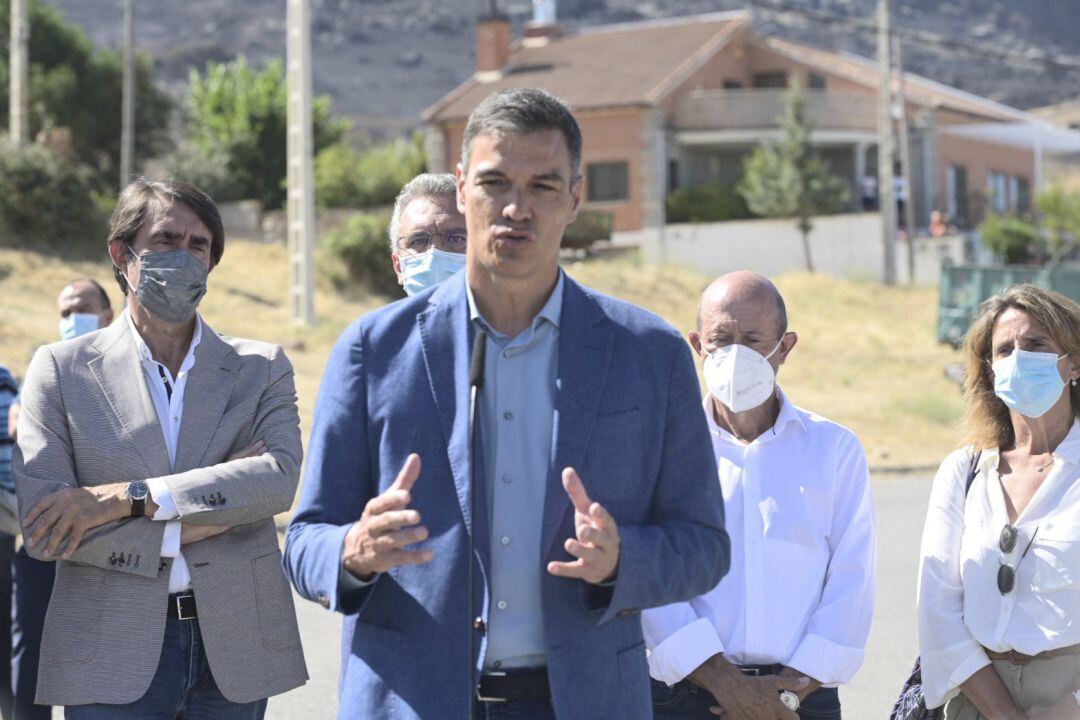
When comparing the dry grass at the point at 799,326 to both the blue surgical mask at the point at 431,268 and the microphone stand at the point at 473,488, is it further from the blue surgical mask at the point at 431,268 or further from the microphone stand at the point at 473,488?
the microphone stand at the point at 473,488

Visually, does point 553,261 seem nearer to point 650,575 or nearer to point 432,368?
point 432,368

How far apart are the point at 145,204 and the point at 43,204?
104 feet

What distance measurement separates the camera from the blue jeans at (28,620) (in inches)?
259

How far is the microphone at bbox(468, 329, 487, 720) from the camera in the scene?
10.7 feet

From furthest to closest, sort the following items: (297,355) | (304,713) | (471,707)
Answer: (297,355) → (304,713) → (471,707)

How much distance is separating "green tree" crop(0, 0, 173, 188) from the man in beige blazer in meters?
44.9

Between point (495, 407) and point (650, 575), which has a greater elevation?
point (495, 407)

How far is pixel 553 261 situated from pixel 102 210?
35.3 meters

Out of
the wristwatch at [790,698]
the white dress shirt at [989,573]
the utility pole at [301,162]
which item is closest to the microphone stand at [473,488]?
the wristwatch at [790,698]

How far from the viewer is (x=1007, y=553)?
4867 millimetres

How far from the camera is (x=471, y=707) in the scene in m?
3.25

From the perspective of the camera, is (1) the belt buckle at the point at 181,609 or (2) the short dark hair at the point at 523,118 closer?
(2) the short dark hair at the point at 523,118

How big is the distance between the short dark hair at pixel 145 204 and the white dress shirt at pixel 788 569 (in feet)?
6.19

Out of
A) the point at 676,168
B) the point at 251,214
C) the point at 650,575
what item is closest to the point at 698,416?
the point at 650,575
